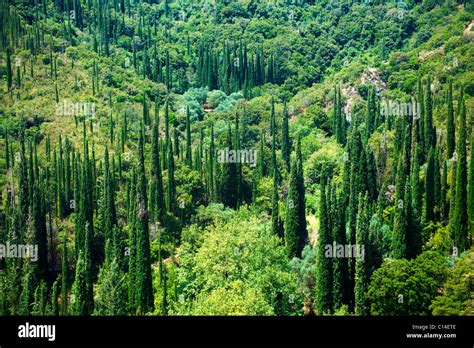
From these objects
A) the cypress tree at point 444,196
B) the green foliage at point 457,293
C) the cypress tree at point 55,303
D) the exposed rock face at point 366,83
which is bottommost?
the cypress tree at point 55,303

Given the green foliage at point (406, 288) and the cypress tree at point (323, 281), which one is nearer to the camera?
the green foliage at point (406, 288)

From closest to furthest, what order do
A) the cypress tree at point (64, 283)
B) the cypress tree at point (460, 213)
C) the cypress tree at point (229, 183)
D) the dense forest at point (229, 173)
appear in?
the dense forest at point (229, 173) < the cypress tree at point (460, 213) < the cypress tree at point (64, 283) < the cypress tree at point (229, 183)

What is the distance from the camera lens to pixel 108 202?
2714 inches

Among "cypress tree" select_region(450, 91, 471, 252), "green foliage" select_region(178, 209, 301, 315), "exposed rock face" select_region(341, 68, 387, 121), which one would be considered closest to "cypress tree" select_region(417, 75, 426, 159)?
"cypress tree" select_region(450, 91, 471, 252)

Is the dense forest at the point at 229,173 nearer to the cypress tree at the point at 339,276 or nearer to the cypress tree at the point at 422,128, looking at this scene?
the cypress tree at the point at 339,276

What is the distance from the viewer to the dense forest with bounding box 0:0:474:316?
56.5m

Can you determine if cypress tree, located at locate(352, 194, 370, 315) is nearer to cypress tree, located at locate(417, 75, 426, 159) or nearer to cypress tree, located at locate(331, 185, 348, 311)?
cypress tree, located at locate(331, 185, 348, 311)

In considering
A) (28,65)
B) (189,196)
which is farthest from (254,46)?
(189,196)

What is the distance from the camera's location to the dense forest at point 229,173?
56469mm

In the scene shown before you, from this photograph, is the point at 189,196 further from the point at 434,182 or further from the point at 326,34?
the point at 326,34

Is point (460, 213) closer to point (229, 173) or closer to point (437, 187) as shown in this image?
point (437, 187)

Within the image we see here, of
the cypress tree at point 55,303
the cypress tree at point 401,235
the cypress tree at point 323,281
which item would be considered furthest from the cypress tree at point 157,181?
the cypress tree at point 401,235
